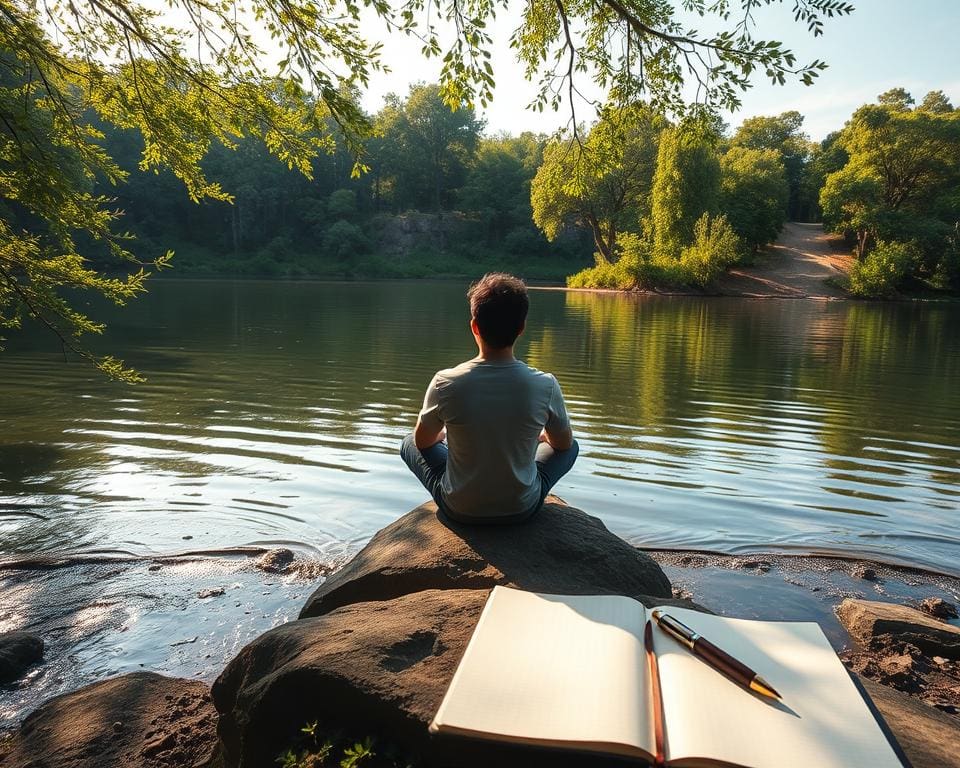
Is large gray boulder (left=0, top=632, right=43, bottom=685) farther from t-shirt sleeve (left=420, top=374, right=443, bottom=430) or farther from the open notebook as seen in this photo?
the open notebook

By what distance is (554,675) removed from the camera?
224 cm

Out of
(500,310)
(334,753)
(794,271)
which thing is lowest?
(794,271)

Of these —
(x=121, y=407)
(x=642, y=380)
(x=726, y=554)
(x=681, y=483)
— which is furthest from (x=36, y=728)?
(x=642, y=380)

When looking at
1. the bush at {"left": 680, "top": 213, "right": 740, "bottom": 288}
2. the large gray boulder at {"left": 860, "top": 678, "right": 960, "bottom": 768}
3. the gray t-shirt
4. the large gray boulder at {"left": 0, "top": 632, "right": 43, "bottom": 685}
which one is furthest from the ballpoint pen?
the bush at {"left": 680, "top": 213, "right": 740, "bottom": 288}

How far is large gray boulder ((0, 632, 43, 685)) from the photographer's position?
3859mm

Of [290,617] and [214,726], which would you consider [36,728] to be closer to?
[214,726]

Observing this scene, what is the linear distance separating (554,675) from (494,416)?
60.6 inches

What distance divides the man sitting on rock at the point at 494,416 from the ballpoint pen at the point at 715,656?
1242 millimetres

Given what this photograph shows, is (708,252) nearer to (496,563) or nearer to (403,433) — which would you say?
(403,433)

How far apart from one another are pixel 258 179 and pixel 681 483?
6761cm

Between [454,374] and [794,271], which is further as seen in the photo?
[794,271]

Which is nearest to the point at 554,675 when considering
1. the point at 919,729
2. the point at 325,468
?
the point at 919,729

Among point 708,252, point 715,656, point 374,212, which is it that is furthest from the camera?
point 374,212

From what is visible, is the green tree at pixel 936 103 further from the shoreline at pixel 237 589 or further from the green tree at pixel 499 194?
the shoreline at pixel 237 589
